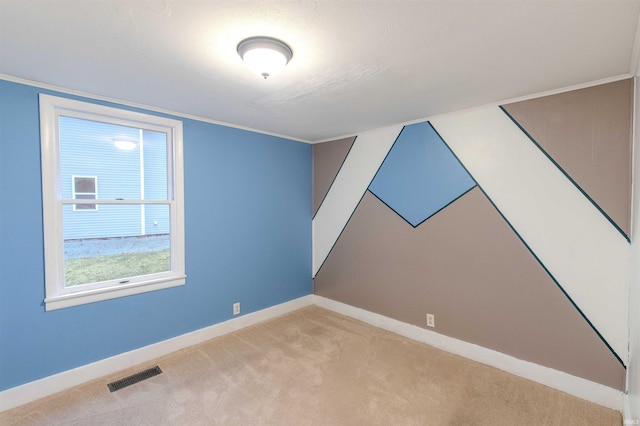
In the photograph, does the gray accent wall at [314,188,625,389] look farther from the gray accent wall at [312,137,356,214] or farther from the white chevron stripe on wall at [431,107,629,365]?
the gray accent wall at [312,137,356,214]

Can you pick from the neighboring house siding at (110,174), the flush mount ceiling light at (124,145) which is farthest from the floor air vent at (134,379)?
the flush mount ceiling light at (124,145)

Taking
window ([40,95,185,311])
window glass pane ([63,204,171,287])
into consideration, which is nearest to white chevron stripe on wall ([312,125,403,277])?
window ([40,95,185,311])

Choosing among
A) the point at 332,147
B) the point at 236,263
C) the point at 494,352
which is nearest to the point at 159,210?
the point at 236,263

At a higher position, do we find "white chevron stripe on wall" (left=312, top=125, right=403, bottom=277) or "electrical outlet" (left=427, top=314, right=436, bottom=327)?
"white chevron stripe on wall" (left=312, top=125, right=403, bottom=277)

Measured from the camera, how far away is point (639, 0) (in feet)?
4.19

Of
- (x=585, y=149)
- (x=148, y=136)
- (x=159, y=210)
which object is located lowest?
(x=159, y=210)

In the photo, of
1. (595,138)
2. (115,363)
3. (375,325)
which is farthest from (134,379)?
(595,138)

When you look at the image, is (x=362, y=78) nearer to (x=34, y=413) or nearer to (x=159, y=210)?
(x=159, y=210)

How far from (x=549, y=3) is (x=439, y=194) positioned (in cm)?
182

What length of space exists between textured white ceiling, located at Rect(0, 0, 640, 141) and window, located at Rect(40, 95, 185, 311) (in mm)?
292

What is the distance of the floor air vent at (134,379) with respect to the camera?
2344 millimetres

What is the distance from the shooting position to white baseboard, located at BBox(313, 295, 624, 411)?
2.12 m

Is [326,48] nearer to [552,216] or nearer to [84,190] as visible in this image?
[552,216]

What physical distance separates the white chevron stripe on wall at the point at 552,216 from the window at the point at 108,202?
2.89 metres
